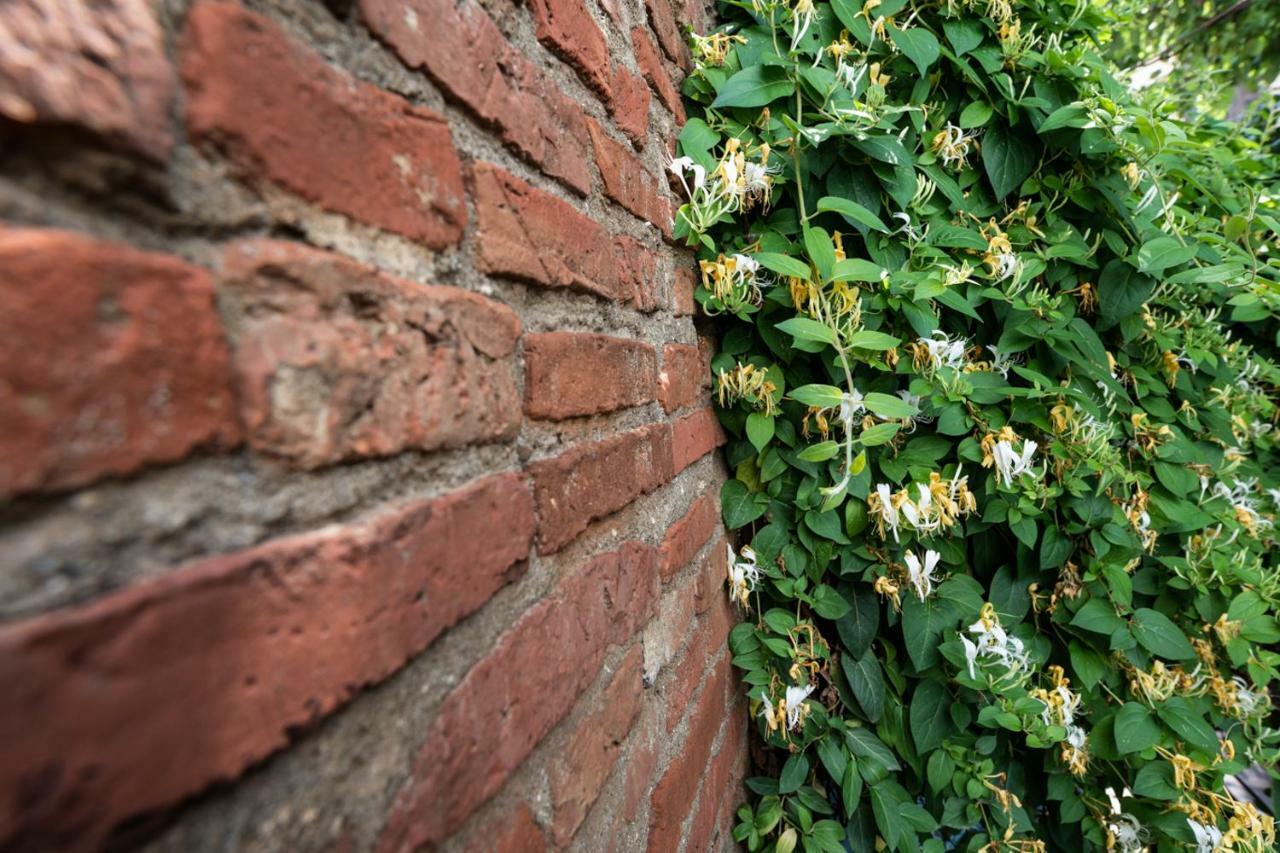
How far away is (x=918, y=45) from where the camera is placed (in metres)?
1.20

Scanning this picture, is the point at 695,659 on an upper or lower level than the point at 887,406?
lower

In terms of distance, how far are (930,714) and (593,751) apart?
95cm

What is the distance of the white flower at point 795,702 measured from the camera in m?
1.18

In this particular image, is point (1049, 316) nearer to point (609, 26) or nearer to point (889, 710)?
point (889, 710)

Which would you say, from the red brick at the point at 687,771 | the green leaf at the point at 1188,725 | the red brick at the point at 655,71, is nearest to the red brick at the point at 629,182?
the red brick at the point at 655,71

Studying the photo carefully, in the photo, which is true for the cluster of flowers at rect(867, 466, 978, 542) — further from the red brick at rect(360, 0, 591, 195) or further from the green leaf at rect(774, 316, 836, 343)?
the red brick at rect(360, 0, 591, 195)

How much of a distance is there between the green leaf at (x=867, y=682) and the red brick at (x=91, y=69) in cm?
137

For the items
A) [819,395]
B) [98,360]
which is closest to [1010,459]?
[819,395]

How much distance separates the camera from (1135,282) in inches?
53.4

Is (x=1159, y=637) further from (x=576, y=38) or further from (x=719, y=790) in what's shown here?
(x=576, y=38)

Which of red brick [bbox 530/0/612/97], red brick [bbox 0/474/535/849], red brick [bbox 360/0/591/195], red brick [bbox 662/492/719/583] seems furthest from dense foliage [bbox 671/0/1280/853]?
red brick [bbox 0/474/535/849]

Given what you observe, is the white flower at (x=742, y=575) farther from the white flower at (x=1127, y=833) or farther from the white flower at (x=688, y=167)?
the white flower at (x=1127, y=833)

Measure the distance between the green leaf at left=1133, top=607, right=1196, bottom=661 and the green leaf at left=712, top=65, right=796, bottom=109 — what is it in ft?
4.54

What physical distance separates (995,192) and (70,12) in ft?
5.06
